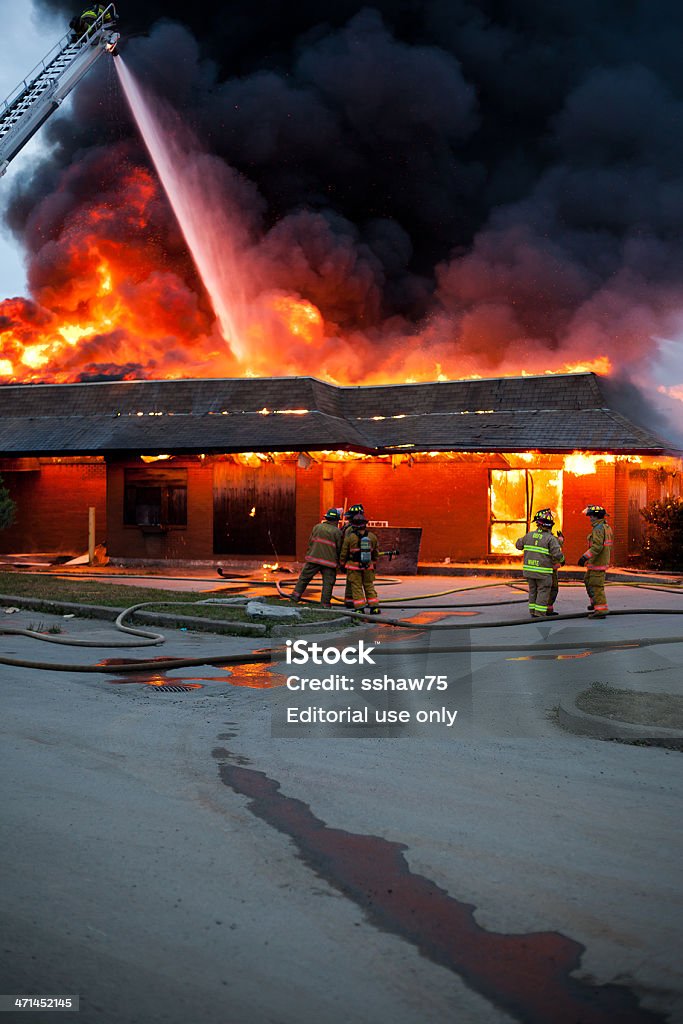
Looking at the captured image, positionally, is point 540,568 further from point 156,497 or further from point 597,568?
point 156,497

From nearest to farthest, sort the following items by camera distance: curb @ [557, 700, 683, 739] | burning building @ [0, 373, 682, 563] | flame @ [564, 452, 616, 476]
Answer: curb @ [557, 700, 683, 739] → flame @ [564, 452, 616, 476] → burning building @ [0, 373, 682, 563]

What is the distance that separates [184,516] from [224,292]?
35586mm

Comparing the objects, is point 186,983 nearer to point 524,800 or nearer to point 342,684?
point 524,800

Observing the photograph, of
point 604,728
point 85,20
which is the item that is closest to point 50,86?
point 85,20

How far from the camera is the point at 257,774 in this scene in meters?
5.52

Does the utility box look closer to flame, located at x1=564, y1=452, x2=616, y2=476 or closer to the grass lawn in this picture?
flame, located at x1=564, y1=452, x2=616, y2=476

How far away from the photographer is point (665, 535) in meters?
21.8

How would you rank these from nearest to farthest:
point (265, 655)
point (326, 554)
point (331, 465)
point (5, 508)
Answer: point (265, 655) < point (326, 554) < point (5, 508) < point (331, 465)

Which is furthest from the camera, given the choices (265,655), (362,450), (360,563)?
(362,450)

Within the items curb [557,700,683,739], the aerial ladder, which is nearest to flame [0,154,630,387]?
the aerial ladder

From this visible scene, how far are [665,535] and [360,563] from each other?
35.1 feet

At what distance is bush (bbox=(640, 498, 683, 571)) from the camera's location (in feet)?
70.6

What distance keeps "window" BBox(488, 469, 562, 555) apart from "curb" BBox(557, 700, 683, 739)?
17.2 meters

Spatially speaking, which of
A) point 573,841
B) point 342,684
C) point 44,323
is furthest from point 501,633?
point 44,323
